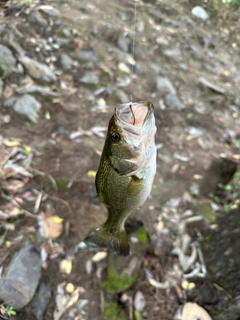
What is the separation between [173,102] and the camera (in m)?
6.09

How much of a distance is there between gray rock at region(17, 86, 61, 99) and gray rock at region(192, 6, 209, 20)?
4.75 metres

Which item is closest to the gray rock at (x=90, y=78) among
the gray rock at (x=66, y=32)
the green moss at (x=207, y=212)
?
the gray rock at (x=66, y=32)

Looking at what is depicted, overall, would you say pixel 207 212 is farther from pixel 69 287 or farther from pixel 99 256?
pixel 69 287

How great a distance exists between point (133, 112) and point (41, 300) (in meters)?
2.17

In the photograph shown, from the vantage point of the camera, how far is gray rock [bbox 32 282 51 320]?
10.2ft

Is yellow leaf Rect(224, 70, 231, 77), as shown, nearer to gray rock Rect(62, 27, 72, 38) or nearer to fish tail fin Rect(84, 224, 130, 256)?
gray rock Rect(62, 27, 72, 38)

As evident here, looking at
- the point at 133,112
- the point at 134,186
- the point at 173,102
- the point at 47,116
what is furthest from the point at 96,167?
the point at 133,112

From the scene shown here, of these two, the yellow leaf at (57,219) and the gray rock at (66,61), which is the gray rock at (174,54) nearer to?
the gray rock at (66,61)

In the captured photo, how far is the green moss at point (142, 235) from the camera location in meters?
3.81

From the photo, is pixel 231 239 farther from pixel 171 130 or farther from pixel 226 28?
pixel 226 28

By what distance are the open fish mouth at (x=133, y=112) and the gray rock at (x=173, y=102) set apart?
4276 millimetres

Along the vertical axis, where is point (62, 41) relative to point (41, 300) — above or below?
above

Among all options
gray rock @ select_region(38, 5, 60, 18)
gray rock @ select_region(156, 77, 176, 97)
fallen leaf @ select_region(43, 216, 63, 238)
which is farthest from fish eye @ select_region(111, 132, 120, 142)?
gray rock @ select_region(38, 5, 60, 18)

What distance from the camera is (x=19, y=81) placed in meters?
4.74
